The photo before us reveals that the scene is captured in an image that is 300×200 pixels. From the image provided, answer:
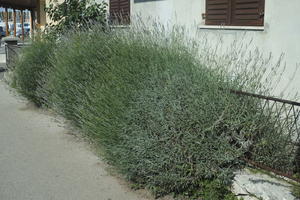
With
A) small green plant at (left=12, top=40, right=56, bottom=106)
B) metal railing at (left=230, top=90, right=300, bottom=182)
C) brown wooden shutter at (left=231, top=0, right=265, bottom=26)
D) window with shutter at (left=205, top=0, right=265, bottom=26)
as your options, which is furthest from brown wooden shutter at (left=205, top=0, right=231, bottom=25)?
small green plant at (left=12, top=40, right=56, bottom=106)

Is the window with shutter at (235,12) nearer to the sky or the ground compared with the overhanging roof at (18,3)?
nearer to the ground

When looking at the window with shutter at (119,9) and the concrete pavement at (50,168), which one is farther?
the window with shutter at (119,9)

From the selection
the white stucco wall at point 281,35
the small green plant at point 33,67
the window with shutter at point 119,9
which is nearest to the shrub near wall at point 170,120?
the white stucco wall at point 281,35

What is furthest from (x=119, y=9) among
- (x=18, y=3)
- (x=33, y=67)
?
(x=18, y=3)

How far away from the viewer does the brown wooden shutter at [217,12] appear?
6.04 metres

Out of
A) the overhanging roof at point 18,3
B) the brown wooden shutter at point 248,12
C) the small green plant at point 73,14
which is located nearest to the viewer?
the brown wooden shutter at point 248,12

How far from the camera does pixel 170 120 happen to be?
3.86 m

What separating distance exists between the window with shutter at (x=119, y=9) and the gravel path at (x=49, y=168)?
3243 mm

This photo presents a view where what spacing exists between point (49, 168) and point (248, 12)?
3.52 m

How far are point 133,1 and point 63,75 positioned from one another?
3830 millimetres

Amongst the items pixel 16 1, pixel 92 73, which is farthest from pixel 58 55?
pixel 16 1

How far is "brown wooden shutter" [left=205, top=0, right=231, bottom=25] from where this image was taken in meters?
6.04

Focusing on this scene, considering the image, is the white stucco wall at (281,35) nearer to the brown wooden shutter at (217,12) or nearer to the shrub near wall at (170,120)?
the brown wooden shutter at (217,12)

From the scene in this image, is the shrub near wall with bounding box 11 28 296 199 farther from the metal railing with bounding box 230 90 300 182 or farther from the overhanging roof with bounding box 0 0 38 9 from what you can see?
the overhanging roof with bounding box 0 0 38 9
